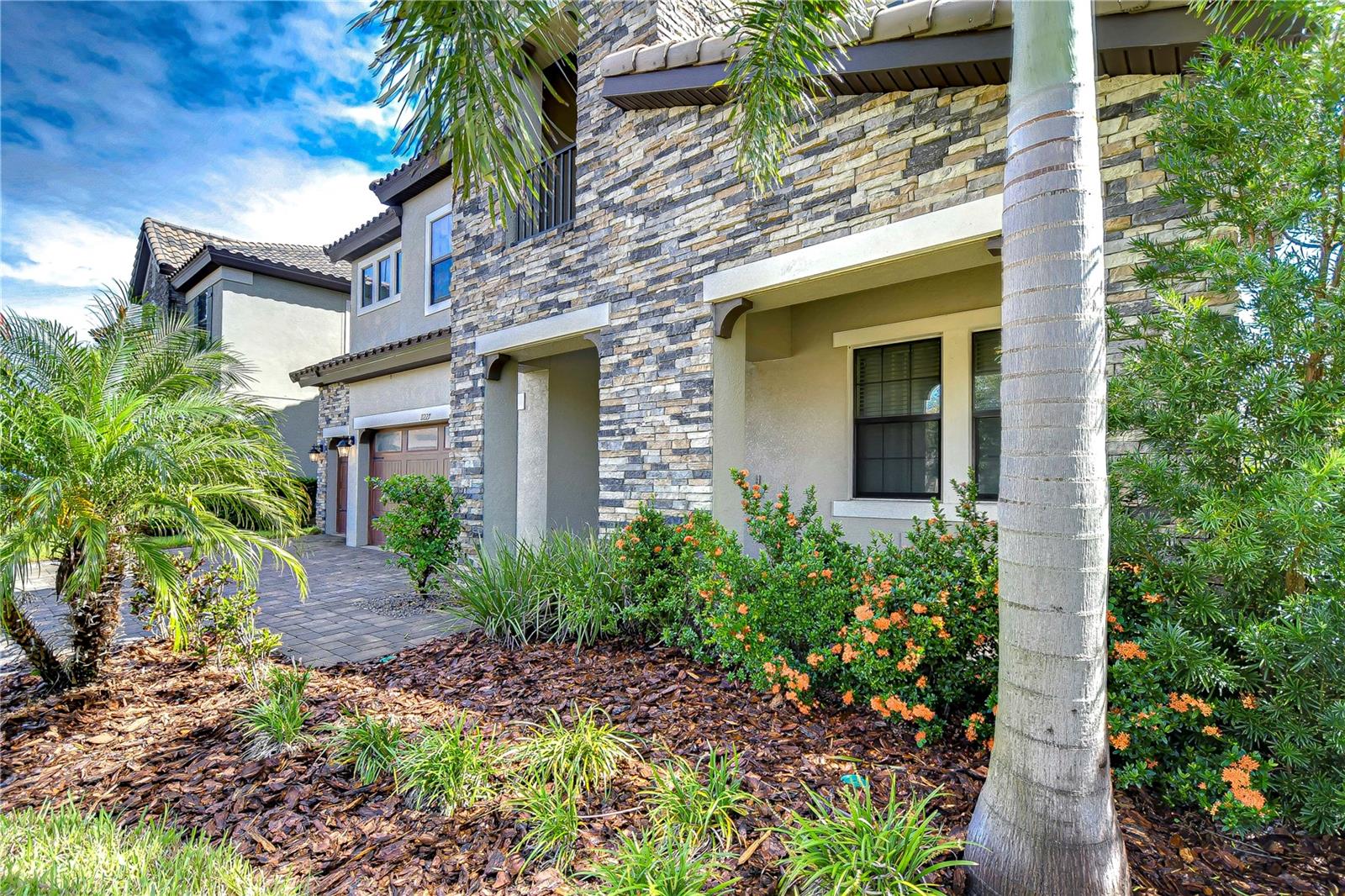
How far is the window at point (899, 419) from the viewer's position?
7332 mm

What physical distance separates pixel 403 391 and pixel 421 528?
19.0 ft

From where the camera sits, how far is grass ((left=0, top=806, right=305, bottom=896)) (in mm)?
2727

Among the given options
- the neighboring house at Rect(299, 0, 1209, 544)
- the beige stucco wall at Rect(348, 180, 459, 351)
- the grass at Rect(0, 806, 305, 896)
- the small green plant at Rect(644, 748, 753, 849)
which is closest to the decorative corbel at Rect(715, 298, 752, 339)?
the neighboring house at Rect(299, 0, 1209, 544)

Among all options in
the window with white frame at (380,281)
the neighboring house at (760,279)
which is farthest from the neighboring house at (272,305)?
the neighboring house at (760,279)

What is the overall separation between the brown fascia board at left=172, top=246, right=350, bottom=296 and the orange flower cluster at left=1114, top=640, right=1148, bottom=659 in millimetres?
21099

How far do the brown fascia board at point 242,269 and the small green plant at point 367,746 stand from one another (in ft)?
59.6

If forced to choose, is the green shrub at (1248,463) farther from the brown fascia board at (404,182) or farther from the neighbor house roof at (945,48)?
the brown fascia board at (404,182)

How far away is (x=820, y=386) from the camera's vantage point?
8164mm

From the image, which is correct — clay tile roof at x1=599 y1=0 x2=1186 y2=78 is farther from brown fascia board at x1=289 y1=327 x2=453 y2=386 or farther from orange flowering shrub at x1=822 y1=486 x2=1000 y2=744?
brown fascia board at x1=289 y1=327 x2=453 y2=386

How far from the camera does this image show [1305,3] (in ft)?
9.92

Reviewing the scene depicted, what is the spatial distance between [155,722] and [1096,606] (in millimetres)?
5813

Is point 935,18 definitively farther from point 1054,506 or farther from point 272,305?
point 272,305

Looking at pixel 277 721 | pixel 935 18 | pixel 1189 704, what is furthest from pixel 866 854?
pixel 935 18

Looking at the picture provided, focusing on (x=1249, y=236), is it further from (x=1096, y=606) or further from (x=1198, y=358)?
(x=1096, y=606)
